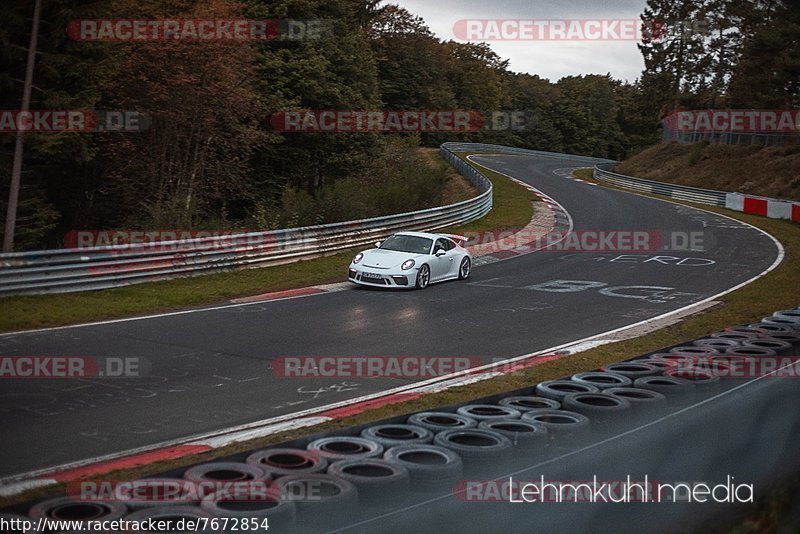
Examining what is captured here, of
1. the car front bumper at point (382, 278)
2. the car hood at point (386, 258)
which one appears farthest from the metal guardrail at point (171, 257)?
the car front bumper at point (382, 278)

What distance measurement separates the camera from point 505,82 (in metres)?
115

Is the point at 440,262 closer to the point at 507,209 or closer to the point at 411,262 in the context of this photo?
the point at 411,262

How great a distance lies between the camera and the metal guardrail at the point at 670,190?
146ft

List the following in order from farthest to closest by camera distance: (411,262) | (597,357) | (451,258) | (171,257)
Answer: (451,258) → (411,262) → (171,257) → (597,357)

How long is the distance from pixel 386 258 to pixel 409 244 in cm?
110

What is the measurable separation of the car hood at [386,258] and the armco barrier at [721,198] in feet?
77.1

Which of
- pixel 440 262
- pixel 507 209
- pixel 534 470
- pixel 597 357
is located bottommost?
pixel 597 357

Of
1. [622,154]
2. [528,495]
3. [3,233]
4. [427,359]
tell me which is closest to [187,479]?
[528,495]

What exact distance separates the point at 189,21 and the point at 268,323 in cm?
1722

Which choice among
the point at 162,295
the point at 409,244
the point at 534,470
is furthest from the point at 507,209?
the point at 534,470

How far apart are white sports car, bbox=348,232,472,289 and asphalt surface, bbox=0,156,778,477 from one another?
313 mm

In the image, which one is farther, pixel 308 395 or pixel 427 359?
pixel 427 359

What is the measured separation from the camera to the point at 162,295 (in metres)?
16.2

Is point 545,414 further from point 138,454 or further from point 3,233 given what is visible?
point 3,233
